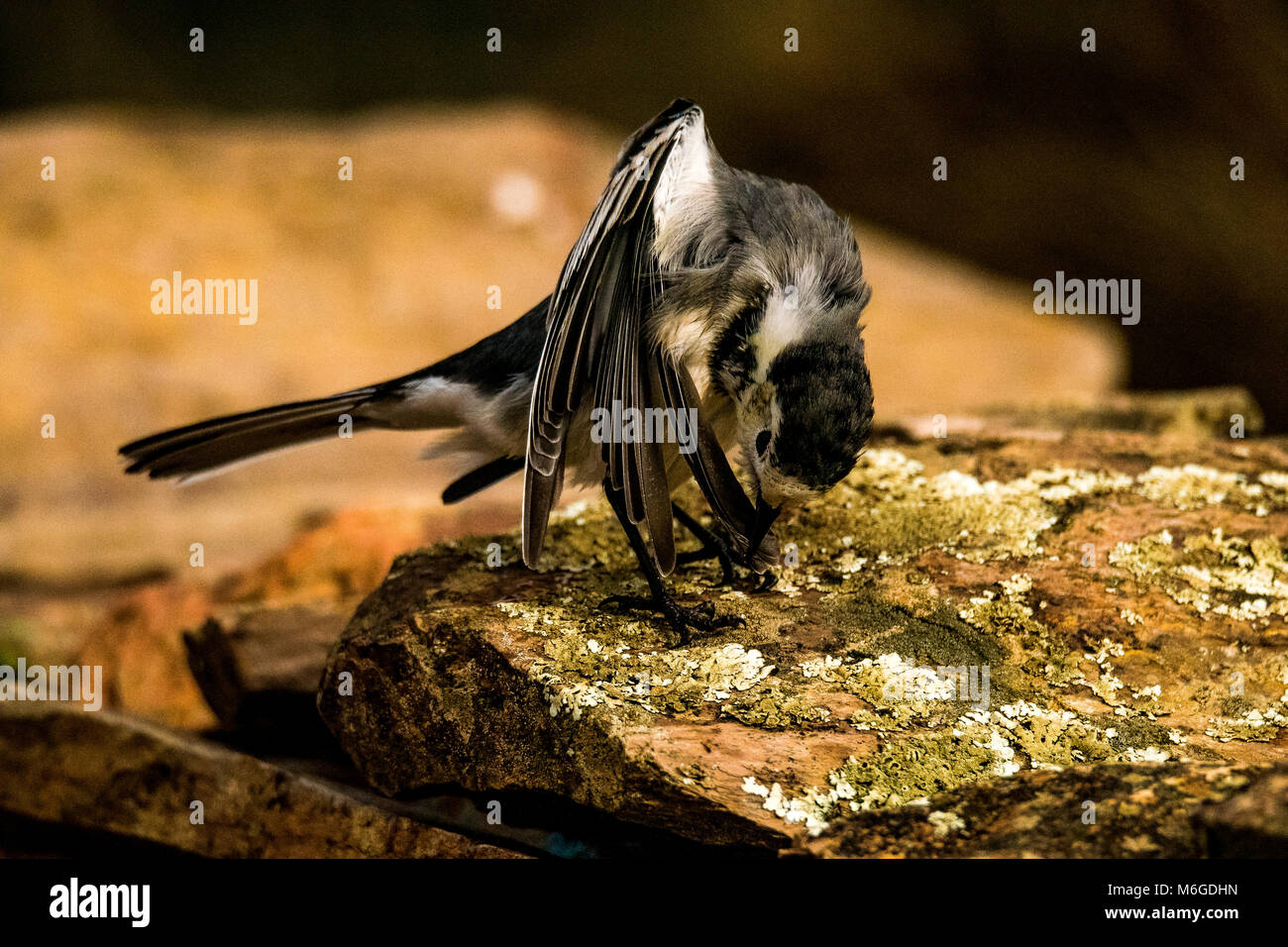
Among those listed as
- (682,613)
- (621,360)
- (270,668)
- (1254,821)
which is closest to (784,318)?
(621,360)

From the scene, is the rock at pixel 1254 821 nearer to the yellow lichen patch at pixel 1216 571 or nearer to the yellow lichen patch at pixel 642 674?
the yellow lichen patch at pixel 642 674

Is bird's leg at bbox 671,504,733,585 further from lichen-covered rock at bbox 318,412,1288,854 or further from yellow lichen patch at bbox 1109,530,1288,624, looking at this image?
yellow lichen patch at bbox 1109,530,1288,624

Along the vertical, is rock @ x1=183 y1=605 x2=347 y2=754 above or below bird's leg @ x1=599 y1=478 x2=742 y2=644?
below

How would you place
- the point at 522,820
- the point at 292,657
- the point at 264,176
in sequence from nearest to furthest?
1. the point at 522,820
2. the point at 292,657
3. the point at 264,176


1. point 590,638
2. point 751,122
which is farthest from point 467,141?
point 590,638

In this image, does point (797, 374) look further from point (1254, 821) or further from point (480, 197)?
point (480, 197)

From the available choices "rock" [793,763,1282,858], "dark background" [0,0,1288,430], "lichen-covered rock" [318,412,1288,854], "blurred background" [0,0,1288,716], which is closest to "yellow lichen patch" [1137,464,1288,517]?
"lichen-covered rock" [318,412,1288,854]
